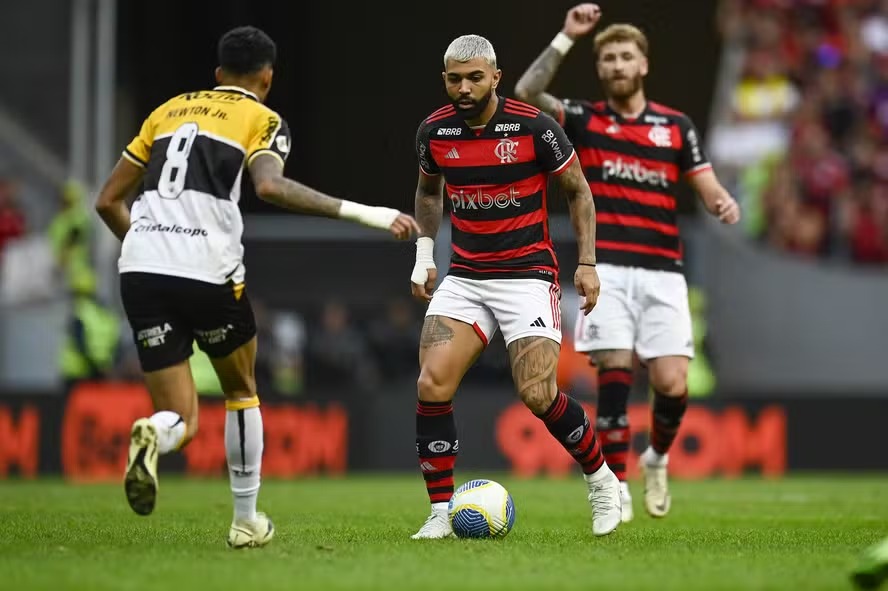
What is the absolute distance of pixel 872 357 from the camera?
18250 mm

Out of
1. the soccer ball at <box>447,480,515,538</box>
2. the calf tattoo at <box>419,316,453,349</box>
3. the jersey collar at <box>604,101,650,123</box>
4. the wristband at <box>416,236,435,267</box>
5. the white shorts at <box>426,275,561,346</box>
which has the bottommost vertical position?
the soccer ball at <box>447,480,515,538</box>

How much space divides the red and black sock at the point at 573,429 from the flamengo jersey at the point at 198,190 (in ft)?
6.09

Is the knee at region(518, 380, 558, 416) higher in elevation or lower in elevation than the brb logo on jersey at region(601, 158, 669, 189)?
lower

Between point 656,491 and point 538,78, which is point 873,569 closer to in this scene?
point 656,491

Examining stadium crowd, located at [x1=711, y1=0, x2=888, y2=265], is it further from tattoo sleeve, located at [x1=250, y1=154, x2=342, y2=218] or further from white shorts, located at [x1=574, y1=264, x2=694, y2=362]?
tattoo sleeve, located at [x1=250, y1=154, x2=342, y2=218]

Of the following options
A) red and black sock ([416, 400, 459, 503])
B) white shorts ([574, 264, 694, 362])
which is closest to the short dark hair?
red and black sock ([416, 400, 459, 503])

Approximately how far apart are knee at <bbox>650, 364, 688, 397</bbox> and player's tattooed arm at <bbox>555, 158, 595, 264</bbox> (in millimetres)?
1897

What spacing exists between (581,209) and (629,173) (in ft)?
5.50

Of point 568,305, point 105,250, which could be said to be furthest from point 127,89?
point 568,305

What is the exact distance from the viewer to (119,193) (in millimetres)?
7004

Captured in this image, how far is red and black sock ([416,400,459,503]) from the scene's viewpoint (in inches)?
303

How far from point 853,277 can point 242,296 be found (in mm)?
13129

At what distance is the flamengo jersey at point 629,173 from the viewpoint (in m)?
9.33

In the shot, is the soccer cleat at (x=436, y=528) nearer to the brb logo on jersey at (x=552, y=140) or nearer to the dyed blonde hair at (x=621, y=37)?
the brb logo on jersey at (x=552, y=140)
